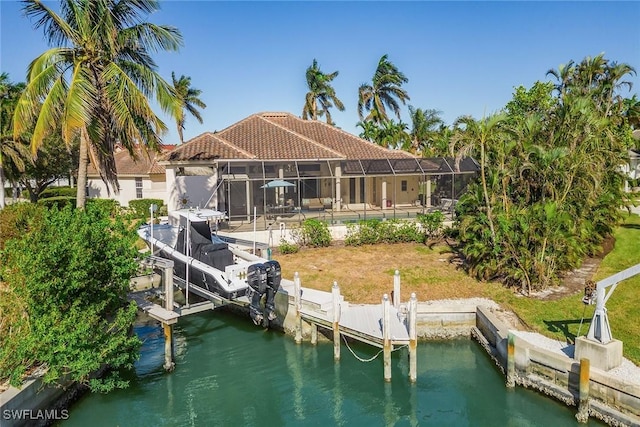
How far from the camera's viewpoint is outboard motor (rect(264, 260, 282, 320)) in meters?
12.4

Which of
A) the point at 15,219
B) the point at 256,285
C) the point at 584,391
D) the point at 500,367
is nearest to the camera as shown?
the point at 584,391

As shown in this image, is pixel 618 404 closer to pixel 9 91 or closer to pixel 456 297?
pixel 456 297

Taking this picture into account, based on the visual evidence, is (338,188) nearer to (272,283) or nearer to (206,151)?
(206,151)

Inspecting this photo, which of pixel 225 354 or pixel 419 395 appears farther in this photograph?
pixel 225 354

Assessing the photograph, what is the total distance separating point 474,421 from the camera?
9484 mm

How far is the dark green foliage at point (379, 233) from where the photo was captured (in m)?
20.7

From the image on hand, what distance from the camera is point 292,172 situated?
2664 cm

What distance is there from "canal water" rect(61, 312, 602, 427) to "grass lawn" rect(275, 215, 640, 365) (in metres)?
1.94

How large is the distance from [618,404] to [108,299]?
1043 cm

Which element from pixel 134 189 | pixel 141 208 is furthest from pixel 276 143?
pixel 134 189

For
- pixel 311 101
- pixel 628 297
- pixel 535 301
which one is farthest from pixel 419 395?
pixel 311 101

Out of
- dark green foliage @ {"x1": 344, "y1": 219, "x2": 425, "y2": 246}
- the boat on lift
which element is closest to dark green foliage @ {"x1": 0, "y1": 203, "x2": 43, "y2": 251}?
the boat on lift

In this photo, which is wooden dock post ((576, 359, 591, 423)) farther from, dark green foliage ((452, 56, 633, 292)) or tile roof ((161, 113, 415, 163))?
tile roof ((161, 113, 415, 163))

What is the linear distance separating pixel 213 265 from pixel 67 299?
16.7 feet
